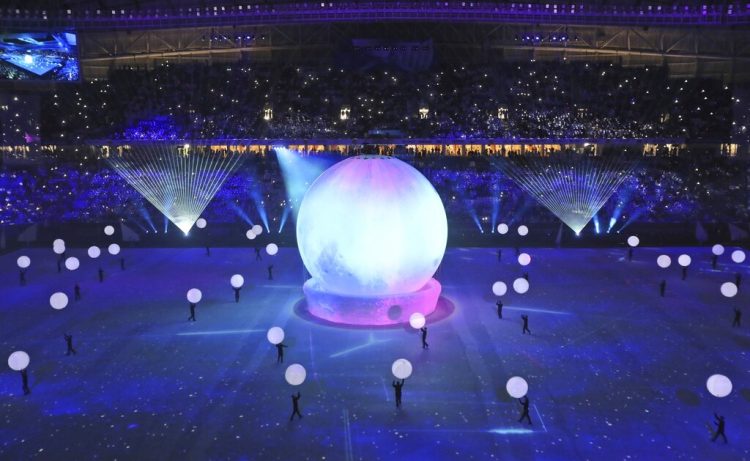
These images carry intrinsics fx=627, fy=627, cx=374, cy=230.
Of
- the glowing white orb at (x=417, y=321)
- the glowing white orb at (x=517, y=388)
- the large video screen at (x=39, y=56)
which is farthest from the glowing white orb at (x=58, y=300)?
the large video screen at (x=39, y=56)

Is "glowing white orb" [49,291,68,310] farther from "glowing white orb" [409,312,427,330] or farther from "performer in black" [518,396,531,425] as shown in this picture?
"performer in black" [518,396,531,425]

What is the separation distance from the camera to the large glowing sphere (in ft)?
49.0

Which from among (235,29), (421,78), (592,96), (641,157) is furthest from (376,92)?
(641,157)

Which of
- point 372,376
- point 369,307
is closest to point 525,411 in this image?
point 372,376

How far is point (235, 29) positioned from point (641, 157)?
3051 cm

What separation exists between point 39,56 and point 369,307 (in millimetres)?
38996

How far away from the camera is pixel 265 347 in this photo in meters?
14.1

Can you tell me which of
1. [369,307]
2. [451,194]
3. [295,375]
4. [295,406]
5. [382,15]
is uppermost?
[382,15]

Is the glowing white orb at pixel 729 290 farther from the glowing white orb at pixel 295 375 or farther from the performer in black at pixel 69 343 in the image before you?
the performer in black at pixel 69 343

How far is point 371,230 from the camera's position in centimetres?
1480

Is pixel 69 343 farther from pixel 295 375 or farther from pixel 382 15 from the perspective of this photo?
pixel 382 15

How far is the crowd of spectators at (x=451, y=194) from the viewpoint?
28.3m

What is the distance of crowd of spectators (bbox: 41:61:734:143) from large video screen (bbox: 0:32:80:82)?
1.50 m

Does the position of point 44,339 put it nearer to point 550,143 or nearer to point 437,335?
point 437,335
